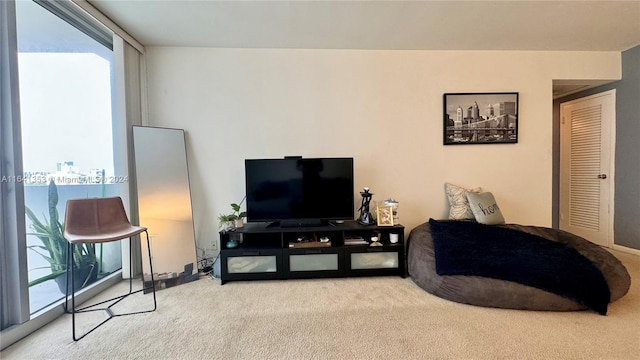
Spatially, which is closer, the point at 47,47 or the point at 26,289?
the point at 26,289

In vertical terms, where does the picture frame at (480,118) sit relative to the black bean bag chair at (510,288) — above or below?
above

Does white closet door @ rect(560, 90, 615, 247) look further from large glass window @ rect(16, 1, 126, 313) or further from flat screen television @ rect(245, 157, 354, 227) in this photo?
large glass window @ rect(16, 1, 126, 313)

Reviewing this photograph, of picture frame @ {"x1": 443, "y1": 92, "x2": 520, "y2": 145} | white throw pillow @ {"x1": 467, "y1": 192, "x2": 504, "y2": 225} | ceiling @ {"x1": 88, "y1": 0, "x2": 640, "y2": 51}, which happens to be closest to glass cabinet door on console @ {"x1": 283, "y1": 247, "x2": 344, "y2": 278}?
white throw pillow @ {"x1": 467, "y1": 192, "x2": 504, "y2": 225}

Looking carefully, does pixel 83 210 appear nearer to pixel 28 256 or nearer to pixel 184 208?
pixel 28 256

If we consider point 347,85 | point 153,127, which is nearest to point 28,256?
point 153,127

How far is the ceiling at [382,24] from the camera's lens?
6.93 ft

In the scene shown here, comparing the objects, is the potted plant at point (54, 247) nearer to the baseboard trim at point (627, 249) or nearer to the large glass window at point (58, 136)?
the large glass window at point (58, 136)

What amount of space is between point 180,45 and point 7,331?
2.69 meters

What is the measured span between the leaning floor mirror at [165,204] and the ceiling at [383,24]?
40.2 inches

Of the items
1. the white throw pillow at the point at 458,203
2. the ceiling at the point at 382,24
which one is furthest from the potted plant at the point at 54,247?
the white throw pillow at the point at 458,203

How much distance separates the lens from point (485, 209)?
8.91 feet

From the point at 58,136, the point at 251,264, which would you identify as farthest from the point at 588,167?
the point at 58,136

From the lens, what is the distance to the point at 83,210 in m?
1.90

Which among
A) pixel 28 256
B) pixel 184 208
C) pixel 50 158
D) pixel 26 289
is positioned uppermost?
pixel 50 158
